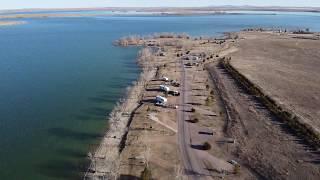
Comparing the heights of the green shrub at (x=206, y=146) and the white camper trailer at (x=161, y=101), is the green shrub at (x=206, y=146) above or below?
below

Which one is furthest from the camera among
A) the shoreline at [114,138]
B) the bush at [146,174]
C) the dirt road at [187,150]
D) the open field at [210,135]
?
the shoreline at [114,138]

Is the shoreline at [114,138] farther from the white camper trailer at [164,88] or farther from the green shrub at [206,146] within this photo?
the green shrub at [206,146]

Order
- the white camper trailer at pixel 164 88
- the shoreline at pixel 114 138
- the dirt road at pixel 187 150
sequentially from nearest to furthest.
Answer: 1. the dirt road at pixel 187 150
2. the shoreline at pixel 114 138
3. the white camper trailer at pixel 164 88

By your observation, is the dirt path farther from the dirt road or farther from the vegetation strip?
the dirt road

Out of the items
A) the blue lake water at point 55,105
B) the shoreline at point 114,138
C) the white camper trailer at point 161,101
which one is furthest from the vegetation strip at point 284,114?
Result: the blue lake water at point 55,105

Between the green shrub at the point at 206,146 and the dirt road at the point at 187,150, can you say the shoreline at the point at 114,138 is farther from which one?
the green shrub at the point at 206,146

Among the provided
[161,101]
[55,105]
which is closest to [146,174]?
[161,101]

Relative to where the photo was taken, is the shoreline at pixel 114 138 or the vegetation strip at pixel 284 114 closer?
the shoreline at pixel 114 138

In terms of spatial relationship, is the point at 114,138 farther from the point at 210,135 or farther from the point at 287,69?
the point at 287,69

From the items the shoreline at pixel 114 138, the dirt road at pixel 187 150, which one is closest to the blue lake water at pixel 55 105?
the shoreline at pixel 114 138
